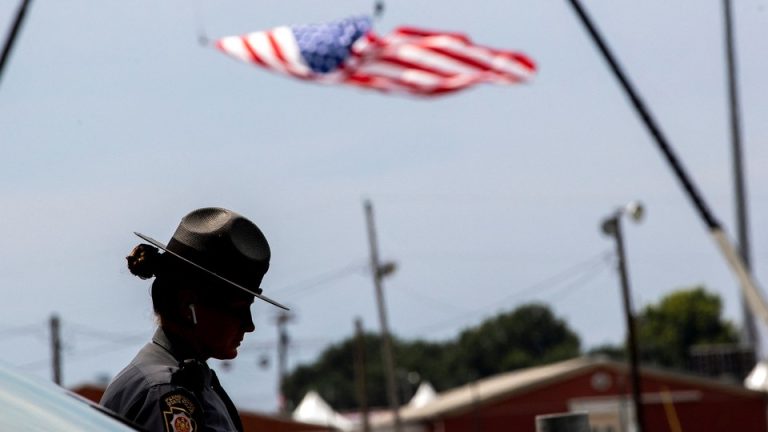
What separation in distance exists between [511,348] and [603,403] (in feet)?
221

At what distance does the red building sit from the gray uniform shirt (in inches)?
2184

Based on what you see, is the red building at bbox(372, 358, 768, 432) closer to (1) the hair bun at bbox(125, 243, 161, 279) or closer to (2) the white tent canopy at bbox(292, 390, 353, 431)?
(2) the white tent canopy at bbox(292, 390, 353, 431)

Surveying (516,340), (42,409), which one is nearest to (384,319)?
(42,409)

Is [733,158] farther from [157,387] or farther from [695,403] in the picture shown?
[157,387]

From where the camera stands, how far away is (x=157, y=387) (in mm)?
4160

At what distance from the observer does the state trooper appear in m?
4.32

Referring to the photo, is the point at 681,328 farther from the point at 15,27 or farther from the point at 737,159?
the point at 15,27

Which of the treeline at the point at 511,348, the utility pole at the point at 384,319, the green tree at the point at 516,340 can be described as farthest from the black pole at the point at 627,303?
the green tree at the point at 516,340

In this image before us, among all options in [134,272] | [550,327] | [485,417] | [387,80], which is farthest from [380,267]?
[550,327]

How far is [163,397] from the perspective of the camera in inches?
162

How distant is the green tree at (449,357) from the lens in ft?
427

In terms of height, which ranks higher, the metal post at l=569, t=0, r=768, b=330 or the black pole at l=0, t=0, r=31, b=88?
the black pole at l=0, t=0, r=31, b=88

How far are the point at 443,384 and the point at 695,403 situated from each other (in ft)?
236

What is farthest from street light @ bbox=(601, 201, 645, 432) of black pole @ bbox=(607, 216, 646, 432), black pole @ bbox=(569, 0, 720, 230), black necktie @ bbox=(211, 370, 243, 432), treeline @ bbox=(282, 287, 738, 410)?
treeline @ bbox=(282, 287, 738, 410)
